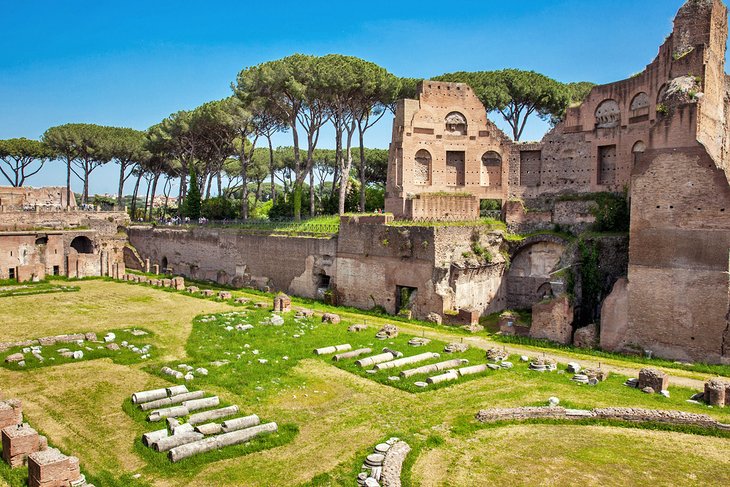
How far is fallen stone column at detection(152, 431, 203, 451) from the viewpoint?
970 cm

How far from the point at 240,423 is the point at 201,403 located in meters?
1.37

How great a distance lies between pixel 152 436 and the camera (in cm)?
995

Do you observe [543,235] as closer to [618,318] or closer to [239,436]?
[618,318]

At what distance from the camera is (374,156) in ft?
148

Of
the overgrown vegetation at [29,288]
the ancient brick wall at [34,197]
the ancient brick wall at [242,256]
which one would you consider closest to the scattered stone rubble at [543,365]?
the ancient brick wall at [242,256]

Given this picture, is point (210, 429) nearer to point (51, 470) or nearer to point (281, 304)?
point (51, 470)

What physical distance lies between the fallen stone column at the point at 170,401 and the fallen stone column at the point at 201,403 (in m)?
0.26

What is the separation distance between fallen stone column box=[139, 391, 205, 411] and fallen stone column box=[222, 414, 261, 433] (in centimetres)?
168

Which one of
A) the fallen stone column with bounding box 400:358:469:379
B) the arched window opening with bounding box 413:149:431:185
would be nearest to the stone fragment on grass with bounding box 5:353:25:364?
the fallen stone column with bounding box 400:358:469:379

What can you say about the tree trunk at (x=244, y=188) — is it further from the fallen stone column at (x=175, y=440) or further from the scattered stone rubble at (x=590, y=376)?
the fallen stone column at (x=175, y=440)

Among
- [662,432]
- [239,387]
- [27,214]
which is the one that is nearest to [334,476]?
[239,387]

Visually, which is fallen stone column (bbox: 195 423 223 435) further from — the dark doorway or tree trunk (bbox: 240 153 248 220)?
tree trunk (bbox: 240 153 248 220)

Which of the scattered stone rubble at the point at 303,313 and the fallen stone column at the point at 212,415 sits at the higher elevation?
the scattered stone rubble at the point at 303,313

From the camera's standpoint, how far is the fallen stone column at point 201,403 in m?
11.4
